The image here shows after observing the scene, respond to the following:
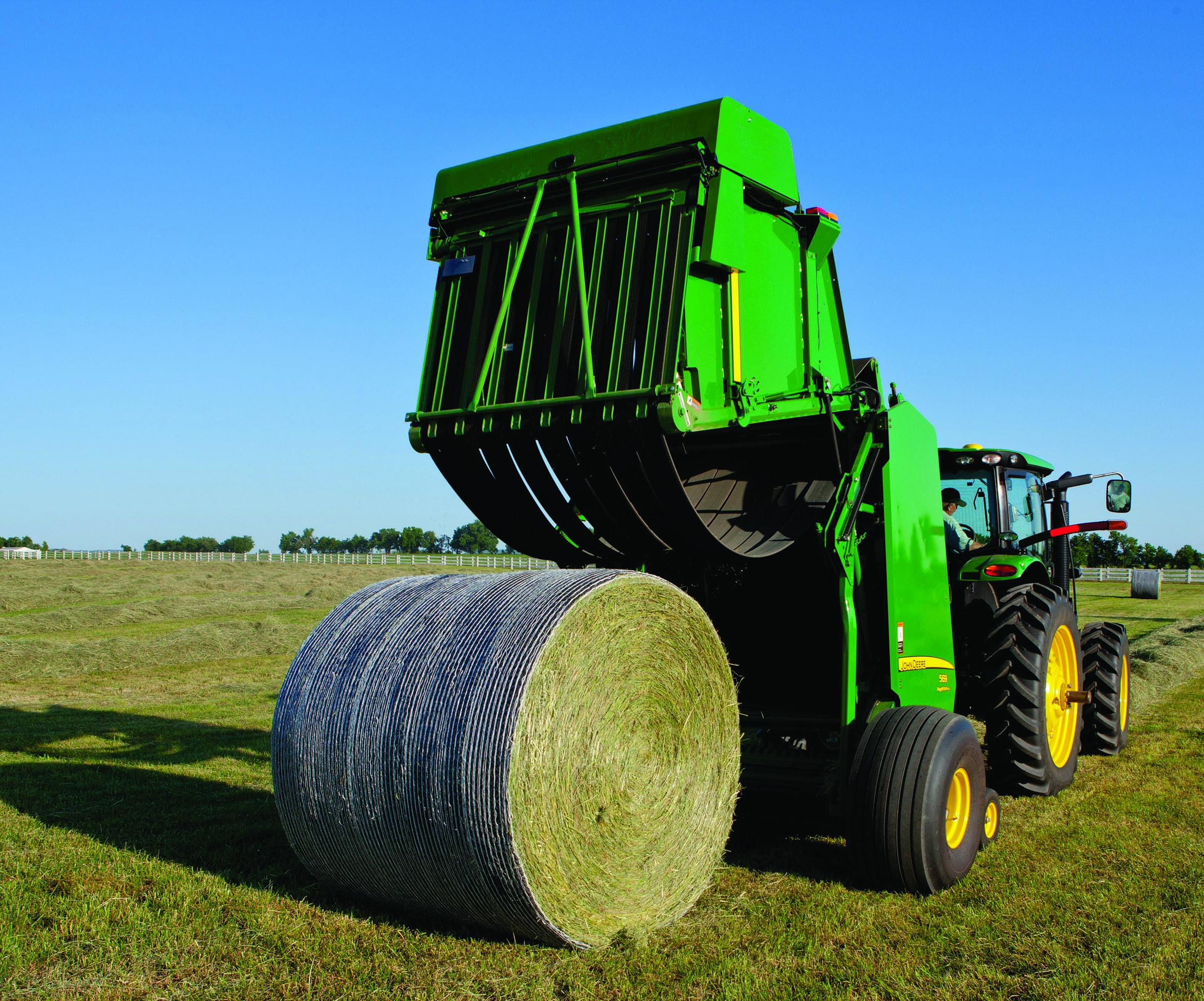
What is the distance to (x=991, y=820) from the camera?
5.86m

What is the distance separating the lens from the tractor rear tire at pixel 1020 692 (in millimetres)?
6609

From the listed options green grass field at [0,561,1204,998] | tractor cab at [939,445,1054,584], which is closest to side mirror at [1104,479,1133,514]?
tractor cab at [939,445,1054,584]

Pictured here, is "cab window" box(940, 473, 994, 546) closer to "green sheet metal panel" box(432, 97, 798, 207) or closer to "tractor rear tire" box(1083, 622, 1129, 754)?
"tractor rear tire" box(1083, 622, 1129, 754)

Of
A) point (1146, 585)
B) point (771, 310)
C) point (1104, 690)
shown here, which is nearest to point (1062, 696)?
point (1104, 690)

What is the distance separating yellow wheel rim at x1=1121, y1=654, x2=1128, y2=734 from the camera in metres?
8.62

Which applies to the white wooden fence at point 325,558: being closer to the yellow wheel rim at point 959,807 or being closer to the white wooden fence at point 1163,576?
the white wooden fence at point 1163,576

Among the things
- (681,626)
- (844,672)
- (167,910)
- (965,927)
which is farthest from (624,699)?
(167,910)

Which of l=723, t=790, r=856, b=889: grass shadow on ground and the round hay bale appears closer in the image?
l=723, t=790, r=856, b=889: grass shadow on ground

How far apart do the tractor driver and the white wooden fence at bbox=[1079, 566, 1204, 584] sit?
1507 inches

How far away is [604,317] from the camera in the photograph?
5.09m

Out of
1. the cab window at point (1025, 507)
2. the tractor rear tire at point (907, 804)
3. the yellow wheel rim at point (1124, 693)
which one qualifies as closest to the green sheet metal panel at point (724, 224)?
the tractor rear tire at point (907, 804)

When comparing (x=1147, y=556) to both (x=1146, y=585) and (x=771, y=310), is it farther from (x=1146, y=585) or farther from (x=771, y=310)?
(x=771, y=310)

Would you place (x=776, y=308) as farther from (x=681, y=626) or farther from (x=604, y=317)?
(x=681, y=626)

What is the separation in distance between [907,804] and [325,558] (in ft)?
192
